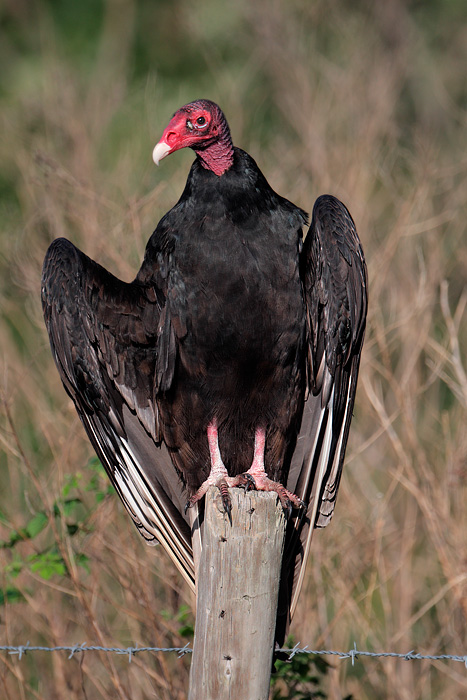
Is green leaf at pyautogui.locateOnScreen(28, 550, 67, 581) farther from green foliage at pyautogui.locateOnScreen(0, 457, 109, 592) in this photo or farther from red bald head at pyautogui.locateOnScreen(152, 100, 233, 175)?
red bald head at pyautogui.locateOnScreen(152, 100, 233, 175)

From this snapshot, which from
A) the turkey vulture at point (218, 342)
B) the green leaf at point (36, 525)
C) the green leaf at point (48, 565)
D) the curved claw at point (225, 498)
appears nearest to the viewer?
the curved claw at point (225, 498)

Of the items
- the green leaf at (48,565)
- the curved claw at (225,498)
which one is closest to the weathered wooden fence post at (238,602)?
the curved claw at (225,498)

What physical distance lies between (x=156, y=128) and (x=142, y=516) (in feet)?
8.82

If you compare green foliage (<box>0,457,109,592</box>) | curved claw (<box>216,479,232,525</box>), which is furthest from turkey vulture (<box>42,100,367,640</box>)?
Result: green foliage (<box>0,457,109,592</box>)

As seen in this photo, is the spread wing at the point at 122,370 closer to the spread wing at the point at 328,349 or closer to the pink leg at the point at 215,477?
the pink leg at the point at 215,477

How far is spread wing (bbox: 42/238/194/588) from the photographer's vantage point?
2.85 metres

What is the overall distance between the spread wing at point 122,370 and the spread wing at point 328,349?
45 cm

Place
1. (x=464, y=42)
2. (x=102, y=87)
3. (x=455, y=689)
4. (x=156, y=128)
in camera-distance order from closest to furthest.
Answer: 1. (x=455, y=689)
2. (x=156, y=128)
3. (x=102, y=87)
4. (x=464, y=42)

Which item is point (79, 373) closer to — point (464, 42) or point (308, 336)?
point (308, 336)

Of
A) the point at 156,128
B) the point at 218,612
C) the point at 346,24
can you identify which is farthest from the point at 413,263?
the point at 218,612

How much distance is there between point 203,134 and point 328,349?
800 mm

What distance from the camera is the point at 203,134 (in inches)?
110

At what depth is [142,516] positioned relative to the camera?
2957mm

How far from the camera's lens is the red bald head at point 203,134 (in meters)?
2.80
